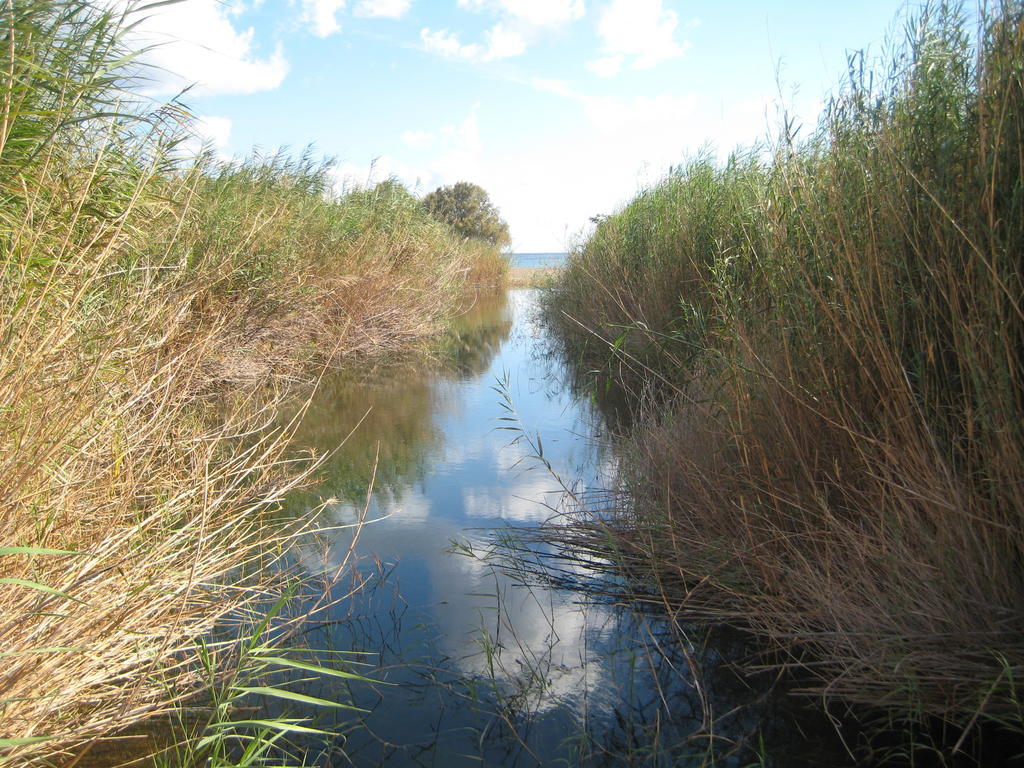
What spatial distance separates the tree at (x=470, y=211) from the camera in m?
28.4

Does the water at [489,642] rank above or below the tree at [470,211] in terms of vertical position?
below

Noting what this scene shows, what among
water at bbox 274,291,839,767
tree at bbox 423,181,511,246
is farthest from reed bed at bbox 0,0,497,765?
tree at bbox 423,181,511,246

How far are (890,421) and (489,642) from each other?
5.42ft

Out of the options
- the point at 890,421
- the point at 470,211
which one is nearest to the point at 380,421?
the point at 890,421

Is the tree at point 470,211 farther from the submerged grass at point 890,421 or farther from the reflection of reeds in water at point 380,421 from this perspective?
the submerged grass at point 890,421

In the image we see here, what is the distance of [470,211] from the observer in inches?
1188

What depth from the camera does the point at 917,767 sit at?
2227mm

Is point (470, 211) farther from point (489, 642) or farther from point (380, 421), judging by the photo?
point (489, 642)

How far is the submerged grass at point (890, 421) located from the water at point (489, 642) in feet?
1.10

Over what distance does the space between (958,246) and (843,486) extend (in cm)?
91

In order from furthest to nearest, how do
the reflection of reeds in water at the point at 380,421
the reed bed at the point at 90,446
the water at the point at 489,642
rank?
the reflection of reeds in water at the point at 380,421 < the water at the point at 489,642 < the reed bed at the point at 90,446

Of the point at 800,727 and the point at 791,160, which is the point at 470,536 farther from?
the point at 791,160

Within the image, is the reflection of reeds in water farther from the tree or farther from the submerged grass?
the tree

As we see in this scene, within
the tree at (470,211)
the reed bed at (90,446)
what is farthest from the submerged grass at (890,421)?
the tree at (470,211)
